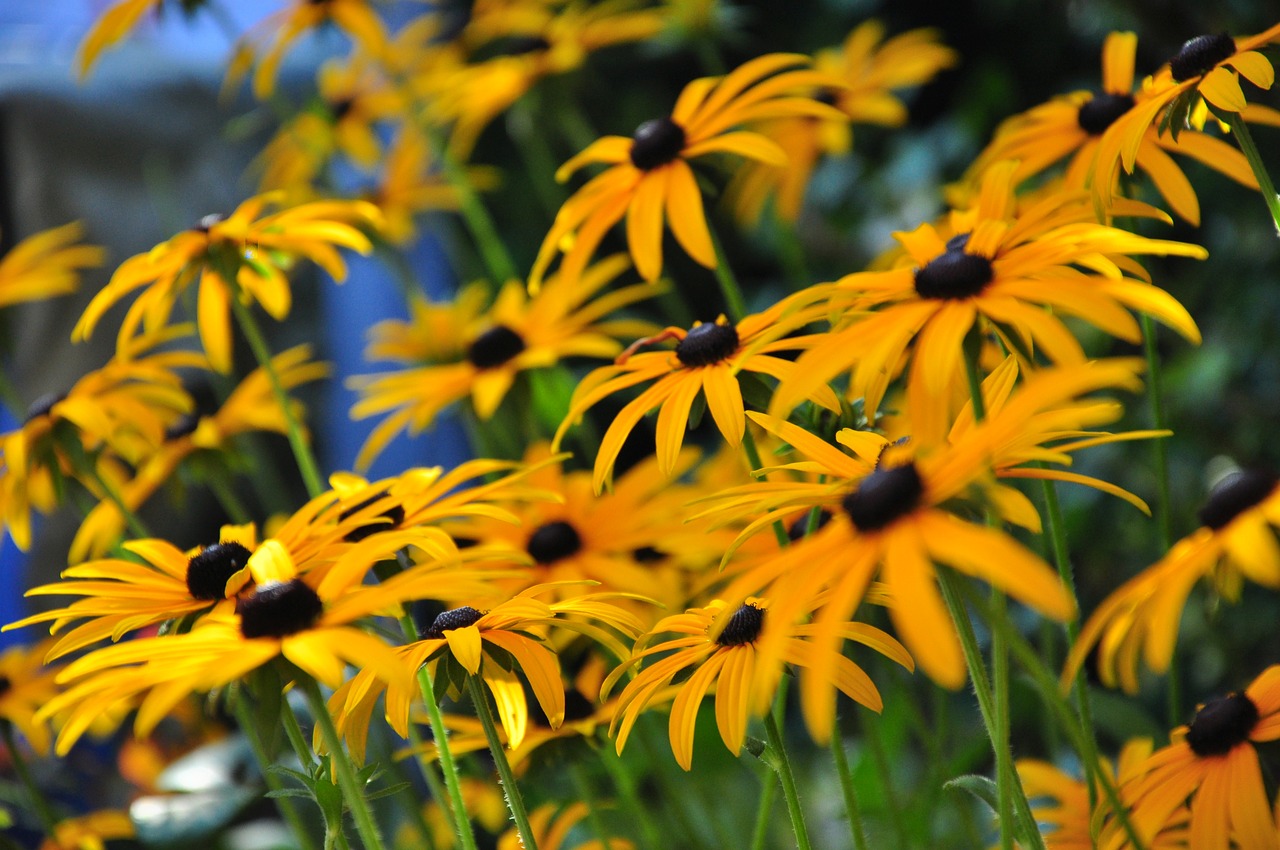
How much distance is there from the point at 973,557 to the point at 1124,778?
0.30 meters

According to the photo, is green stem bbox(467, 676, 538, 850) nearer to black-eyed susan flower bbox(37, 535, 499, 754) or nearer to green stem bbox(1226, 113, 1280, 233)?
black-eyed susan flower bbox(37, 535, 499, 754)

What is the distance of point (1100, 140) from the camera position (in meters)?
0.67

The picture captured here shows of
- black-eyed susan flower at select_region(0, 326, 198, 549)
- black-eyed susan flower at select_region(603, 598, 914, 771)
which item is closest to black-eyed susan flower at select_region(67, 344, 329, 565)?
black-eyed susan flower at select_region(0, 326, 198, 549)

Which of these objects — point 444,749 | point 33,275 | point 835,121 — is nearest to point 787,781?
point 444,749

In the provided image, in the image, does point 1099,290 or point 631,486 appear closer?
point 1099,290

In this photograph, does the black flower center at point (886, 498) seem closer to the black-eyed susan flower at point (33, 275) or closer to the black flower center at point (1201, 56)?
the black flower center at point (1201, 56)

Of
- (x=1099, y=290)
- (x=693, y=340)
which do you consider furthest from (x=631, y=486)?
(x=1099, y=290)

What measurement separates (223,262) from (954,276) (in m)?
0.50

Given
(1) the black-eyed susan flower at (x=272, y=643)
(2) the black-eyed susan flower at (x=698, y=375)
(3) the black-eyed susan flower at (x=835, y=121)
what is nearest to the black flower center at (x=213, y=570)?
(1) the black-eyed susan flower at (x=272, y=643)

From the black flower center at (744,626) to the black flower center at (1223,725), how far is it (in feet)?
0.63

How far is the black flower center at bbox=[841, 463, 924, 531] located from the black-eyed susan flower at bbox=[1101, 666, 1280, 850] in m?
0.20

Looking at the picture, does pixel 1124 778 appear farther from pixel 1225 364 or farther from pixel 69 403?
pixel 1225 364

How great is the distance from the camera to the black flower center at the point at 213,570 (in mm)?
589

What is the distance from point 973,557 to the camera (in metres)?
0.38
